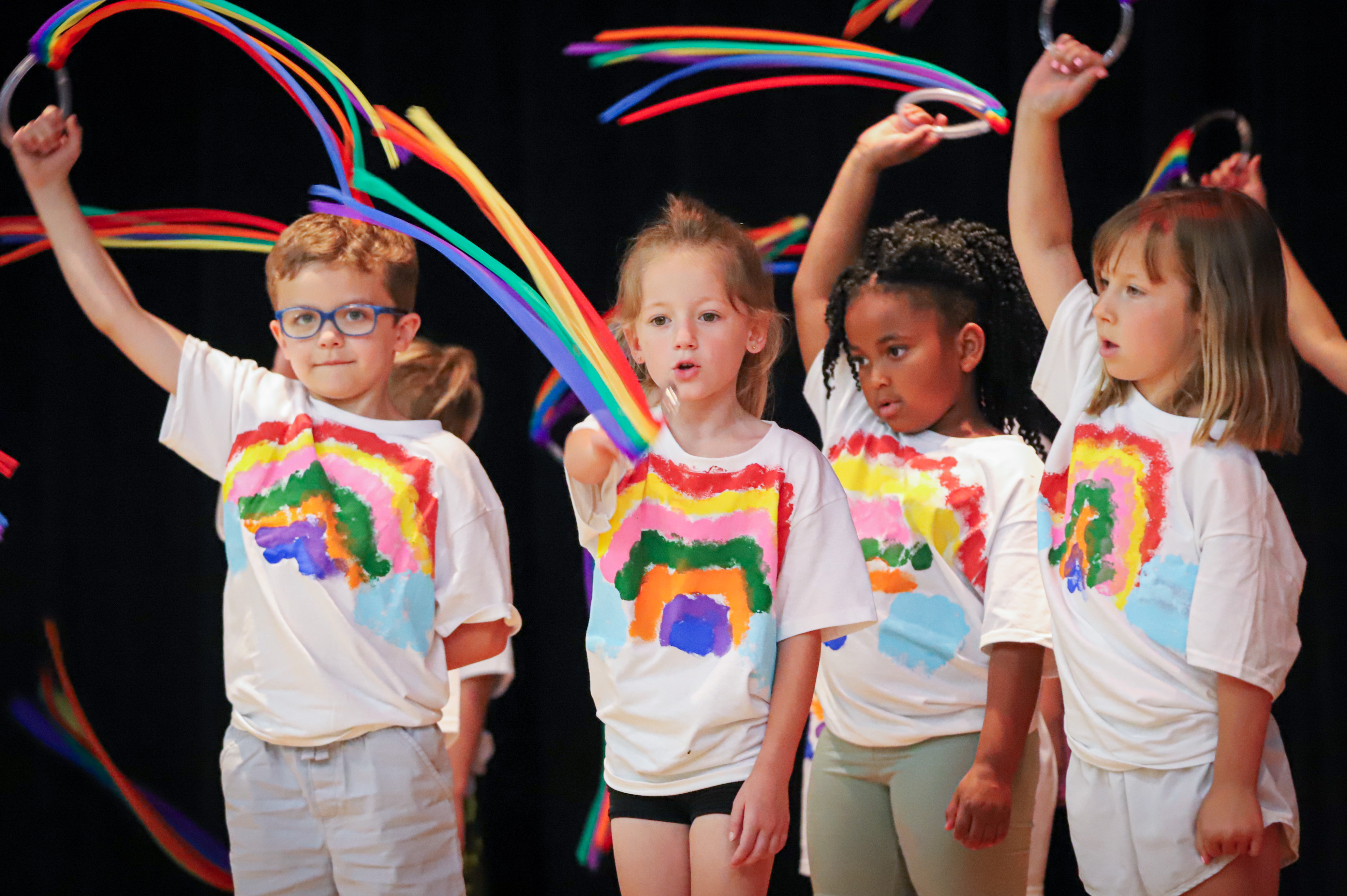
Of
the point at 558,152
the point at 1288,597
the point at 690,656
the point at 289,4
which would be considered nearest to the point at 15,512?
the point at 289,4

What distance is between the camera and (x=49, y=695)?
8.96 ft

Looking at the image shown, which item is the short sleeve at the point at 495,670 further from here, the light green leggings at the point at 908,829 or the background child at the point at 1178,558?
the background child at the point at 1178,558

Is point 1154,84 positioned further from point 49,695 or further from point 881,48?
point 49,695

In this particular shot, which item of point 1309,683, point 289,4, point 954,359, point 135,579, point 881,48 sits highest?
point 289,4

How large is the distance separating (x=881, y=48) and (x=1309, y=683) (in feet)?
5.23

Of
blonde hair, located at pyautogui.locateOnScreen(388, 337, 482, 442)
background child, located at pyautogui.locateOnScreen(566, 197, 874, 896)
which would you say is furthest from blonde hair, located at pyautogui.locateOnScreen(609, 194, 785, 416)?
blonde hair, located at pyautogui.locateOnScreen(388, 337, 482, 442)

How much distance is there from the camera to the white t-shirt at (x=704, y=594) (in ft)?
5.14

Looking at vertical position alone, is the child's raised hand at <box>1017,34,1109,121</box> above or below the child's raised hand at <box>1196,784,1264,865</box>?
above

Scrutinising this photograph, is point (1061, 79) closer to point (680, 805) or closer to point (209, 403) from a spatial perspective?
point (680, 805)

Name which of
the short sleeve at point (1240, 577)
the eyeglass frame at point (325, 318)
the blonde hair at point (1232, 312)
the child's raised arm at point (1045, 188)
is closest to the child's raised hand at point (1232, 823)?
the short sleeve at point (1240, 577)

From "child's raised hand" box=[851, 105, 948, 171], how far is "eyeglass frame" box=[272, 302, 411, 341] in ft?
2.88

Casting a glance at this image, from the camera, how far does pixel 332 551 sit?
69.8 inches

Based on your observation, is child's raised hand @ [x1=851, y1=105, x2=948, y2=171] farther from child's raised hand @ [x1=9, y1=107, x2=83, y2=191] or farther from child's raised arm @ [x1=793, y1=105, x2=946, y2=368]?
child's raised hand @ [x1=9, y1=107, x2=83, y2=191]

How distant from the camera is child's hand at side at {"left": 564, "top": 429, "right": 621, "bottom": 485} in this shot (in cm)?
158
